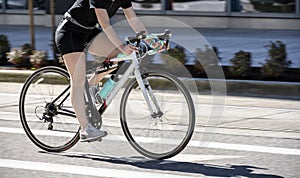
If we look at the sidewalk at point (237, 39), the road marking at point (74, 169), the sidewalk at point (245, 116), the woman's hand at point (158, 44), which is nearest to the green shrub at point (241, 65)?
the sidewalk at point (245, 116)

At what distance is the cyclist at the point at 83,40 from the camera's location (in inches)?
253

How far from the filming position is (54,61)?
1145cm

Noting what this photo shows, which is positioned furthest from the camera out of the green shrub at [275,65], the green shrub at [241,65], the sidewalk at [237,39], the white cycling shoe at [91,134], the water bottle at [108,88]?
the sidewalk at [237,39]


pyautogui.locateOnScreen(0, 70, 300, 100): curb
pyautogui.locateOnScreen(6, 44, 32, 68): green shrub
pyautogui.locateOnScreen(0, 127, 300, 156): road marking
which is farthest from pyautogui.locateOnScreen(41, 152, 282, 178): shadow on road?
pyautogui.locateOnScreen(6, 44, 32, 68): green shrub

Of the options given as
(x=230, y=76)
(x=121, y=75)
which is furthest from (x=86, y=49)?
(x=230, y=76)

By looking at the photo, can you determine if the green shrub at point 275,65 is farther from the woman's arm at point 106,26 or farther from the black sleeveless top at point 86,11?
the woman's arm at point 106,26

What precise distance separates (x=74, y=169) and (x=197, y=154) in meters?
1.16

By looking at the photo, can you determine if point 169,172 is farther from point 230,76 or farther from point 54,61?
point 54,61

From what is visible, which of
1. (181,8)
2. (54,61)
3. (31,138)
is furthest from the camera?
(181,8)

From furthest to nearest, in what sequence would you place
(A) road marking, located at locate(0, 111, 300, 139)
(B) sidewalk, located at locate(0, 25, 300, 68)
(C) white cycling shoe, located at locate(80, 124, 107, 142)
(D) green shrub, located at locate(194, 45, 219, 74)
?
(B) sidewalk, located at locate(0, 25, 300, 68), (D) green shrub, located at locate(194, 45, 219, 74), (A) road marking, located at locate(0, 111, 300, 139), (C) white cycling shoe, located at locate(80, 124, 107, 142)

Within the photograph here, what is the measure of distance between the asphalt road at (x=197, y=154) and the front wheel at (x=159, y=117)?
0.14 meters

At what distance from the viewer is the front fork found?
21.6ft

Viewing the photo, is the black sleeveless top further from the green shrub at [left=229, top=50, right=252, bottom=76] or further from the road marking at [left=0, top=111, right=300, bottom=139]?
the green shrub at [left=229, top=50, right=252, bottom=76]

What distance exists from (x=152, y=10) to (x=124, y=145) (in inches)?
405
